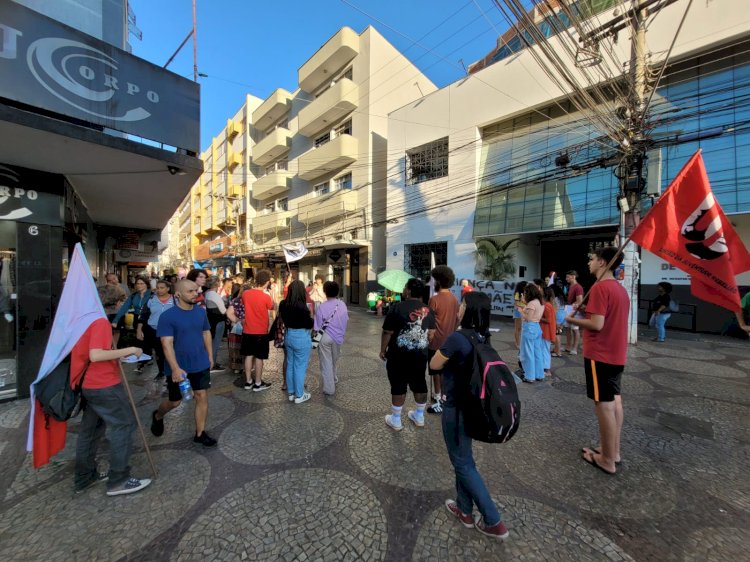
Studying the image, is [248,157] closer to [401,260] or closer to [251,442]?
[401,260]

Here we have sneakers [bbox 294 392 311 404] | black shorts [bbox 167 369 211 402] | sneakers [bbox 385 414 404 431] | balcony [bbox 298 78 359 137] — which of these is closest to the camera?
black shorts [bbox 167 369 211 402]

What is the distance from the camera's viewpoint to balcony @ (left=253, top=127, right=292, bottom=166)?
23.2m

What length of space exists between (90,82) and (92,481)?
169 inches

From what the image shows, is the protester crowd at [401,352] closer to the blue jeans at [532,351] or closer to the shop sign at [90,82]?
the blue jeans at [532,351]

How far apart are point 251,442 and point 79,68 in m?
4.71

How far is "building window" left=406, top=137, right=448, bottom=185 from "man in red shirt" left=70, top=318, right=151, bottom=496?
14.3 meters

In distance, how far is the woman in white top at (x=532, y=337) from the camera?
4.96 m

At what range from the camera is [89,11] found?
5594 mm

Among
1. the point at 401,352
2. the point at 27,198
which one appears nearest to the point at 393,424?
the point at 401,352

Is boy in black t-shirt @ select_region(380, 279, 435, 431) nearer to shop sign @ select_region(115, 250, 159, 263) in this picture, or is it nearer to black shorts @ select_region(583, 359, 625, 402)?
black shorts @ select_region(583, 359, 625, 402)

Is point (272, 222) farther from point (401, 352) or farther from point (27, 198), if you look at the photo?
point (401, 352)

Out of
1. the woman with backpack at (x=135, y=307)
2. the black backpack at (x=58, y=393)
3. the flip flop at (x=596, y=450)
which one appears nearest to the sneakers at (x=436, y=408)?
the flip flop at (x=596, y=450)

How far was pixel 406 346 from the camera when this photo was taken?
3.26 m

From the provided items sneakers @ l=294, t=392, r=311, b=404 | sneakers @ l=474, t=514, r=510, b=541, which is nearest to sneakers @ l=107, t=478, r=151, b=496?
sneakers @ l=294, t=392, r=311, b=404
